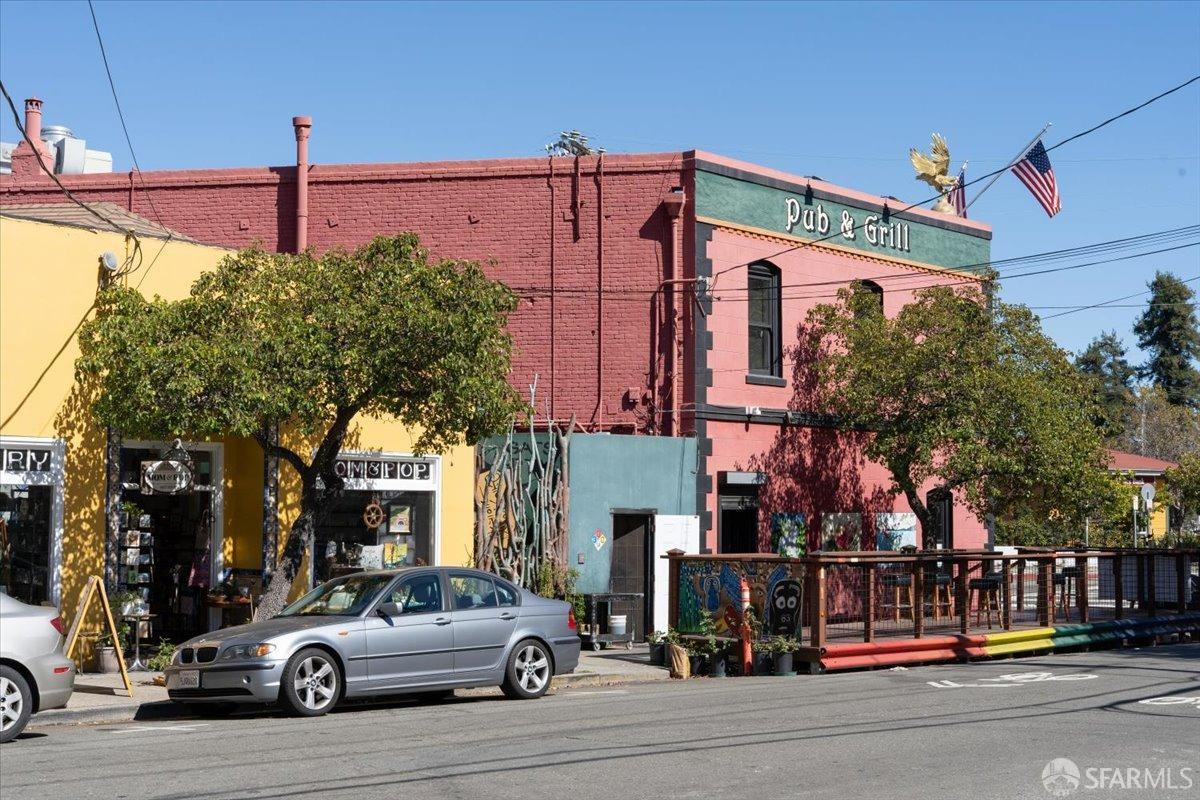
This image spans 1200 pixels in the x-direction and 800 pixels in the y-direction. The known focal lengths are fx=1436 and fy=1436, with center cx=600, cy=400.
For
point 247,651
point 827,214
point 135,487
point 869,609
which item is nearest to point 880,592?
point 869,609

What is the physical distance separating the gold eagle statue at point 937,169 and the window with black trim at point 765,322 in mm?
7117

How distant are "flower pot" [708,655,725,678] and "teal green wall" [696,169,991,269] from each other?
876 cm

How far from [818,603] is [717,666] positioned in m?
1.60

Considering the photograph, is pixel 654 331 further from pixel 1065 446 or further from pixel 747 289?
pixel 1065 446

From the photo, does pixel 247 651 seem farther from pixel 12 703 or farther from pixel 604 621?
pixel 604 621

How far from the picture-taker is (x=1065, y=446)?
2470cm

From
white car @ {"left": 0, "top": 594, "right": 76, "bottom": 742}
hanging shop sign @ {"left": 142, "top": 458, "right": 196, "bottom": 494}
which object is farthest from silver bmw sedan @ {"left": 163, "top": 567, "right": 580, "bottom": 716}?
hanging shop sign @ {"left": 142, "top": 458, "right": 196, "bottom": 494}

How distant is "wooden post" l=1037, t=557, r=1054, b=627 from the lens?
2184 cm

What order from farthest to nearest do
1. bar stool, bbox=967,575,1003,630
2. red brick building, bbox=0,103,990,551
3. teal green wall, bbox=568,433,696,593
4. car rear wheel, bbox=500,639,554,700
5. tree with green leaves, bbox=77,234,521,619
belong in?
red brick building, bbox=0,103,990,551
teal green wall, bbox=568,433,696,593
bar stool, bbox=967,575,1003,630
tree with green leaves, bbox=77,234,521,619
car rear wheel, bbox=500,639,554,700

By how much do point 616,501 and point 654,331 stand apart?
314cm

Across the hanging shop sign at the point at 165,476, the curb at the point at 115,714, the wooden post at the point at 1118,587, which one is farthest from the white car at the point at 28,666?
the wooden post at the point at 1118,587

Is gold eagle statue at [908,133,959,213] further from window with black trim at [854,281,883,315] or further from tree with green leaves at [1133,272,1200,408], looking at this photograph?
tree with green leaves at [1133,272,1200,408]

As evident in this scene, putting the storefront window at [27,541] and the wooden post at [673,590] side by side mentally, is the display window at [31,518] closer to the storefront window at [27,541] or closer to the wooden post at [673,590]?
the storefront window at [27,541]

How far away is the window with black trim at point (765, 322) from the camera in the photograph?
85.3 feet
